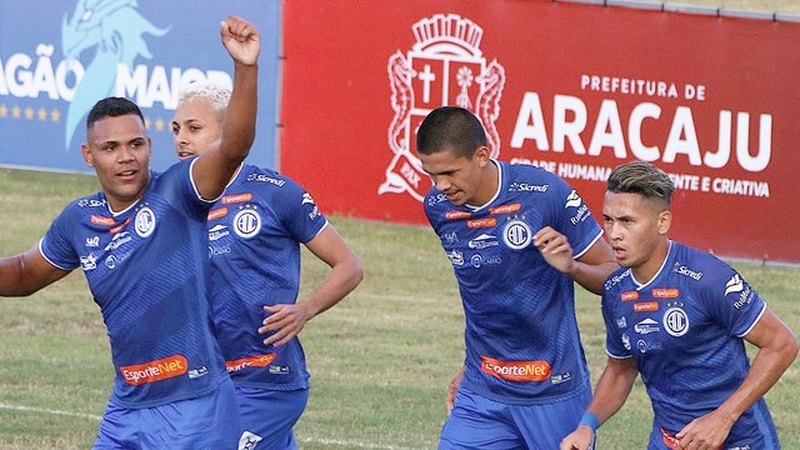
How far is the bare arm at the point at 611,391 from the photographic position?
827cm

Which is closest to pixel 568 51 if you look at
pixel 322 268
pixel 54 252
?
pixel 322 268

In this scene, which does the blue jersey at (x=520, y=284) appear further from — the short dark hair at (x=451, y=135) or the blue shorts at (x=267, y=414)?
the blue shorts at (x=267, y=414)

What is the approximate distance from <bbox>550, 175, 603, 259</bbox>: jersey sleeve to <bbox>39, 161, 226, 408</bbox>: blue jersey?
169 centimetres

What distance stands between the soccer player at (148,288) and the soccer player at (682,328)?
5.33 ft

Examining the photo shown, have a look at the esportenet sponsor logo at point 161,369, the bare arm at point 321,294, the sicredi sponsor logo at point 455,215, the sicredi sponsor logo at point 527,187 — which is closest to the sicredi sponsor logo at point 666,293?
the sicredi sponsor logo at point 527,187

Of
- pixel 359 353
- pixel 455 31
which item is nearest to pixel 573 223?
pixel 359 353

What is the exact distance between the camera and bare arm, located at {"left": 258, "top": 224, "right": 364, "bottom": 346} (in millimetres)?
8500

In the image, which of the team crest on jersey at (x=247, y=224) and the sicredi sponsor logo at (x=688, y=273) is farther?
the team crest on jersey at (x=247, y=224)

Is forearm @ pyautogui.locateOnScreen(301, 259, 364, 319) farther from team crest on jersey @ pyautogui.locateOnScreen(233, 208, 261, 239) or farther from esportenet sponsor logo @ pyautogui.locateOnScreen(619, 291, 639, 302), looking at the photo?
esportenet sponsor logo @ pyautogui.locateOnScreen(619, 291, 639, 302)

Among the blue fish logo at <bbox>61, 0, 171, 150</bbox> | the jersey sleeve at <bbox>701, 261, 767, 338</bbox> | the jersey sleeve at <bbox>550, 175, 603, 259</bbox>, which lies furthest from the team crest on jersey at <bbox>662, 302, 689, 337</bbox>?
the blue fish logo at <bbox>61, 0, 171, 150</bbox>

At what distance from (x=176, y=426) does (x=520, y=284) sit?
5.72 ft

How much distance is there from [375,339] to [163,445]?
8128 millimetres

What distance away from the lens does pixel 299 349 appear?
30.7ft

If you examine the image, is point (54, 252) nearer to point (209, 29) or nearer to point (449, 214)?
point (449, 214)
